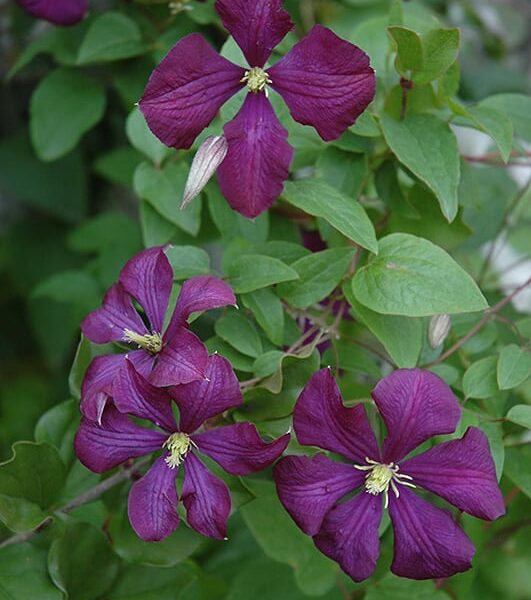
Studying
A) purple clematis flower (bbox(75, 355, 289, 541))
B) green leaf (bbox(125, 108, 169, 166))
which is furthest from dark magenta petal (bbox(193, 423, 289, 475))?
green leaf (bbox(125, 108, 169, 166))

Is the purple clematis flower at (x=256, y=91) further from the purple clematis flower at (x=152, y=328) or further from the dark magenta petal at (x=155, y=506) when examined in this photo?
the dark magenta petal at (x=155, y=506)

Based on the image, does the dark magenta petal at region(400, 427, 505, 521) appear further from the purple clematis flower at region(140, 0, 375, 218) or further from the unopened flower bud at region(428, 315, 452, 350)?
the purple clematis flower at region(140, 0, 375, 218)

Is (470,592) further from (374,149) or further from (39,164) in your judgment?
(39,164)

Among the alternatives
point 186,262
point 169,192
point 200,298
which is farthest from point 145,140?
point 200,298

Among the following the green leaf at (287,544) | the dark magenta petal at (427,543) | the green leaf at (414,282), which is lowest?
the green leaf at (287,544)

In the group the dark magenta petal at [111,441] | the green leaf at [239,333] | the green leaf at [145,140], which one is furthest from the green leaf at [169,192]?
the dark magenta petal at [111,441]

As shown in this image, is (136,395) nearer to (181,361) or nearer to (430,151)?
(181,361)

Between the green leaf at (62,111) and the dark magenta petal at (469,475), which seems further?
the green leaf at (62,111)
